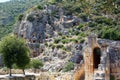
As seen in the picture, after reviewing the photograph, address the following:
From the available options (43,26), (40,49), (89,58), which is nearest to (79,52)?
(40,49)

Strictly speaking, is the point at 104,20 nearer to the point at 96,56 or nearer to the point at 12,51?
the point at 12,51

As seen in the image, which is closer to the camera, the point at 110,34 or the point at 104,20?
the point at 110,34

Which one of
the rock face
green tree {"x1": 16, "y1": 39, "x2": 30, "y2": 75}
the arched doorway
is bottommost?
the rock face

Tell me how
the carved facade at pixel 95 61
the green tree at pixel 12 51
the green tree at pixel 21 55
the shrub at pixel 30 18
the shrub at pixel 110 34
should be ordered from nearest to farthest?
the carved facade at pixel 95 61 < the green tree at pixel 12 51 < the green tree at pixel 21 55 < the shrub at pixel 110 34 < the shrub at pixel 30 18

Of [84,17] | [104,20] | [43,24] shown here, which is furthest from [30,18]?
[104,20]

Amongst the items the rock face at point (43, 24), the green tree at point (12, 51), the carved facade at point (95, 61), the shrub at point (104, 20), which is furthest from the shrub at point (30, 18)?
the carved facade at point (95, 61)

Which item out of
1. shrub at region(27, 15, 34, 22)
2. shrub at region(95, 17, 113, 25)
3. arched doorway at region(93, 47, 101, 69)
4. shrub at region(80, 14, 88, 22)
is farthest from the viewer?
shrub at region(27, 15, 34, 22)

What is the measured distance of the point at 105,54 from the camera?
4078 cm

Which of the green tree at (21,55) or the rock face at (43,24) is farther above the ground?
the green tree at (21,55)

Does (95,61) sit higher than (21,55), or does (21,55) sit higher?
(95,61)

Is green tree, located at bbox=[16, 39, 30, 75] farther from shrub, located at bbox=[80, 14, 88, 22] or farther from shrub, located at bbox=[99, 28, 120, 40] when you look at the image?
shrub, located at bbox=[80, 14, 88, 22]

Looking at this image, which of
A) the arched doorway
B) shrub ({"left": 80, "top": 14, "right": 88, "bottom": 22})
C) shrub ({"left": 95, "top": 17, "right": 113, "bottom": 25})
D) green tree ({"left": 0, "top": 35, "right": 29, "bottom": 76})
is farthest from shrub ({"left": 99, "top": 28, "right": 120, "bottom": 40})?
the arched doorway

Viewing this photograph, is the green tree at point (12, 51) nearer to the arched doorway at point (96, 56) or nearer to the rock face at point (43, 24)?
the arched doorway at point (96, 56)

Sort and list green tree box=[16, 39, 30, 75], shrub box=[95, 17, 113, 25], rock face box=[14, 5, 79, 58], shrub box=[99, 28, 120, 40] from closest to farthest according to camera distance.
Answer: green tree box=[16, 39, 30, 75] < shrub box=[99, 28, 120, 40] < shrub box=[95, 17, 113, 25] < rock face box=[14, 5, 79, 58]
